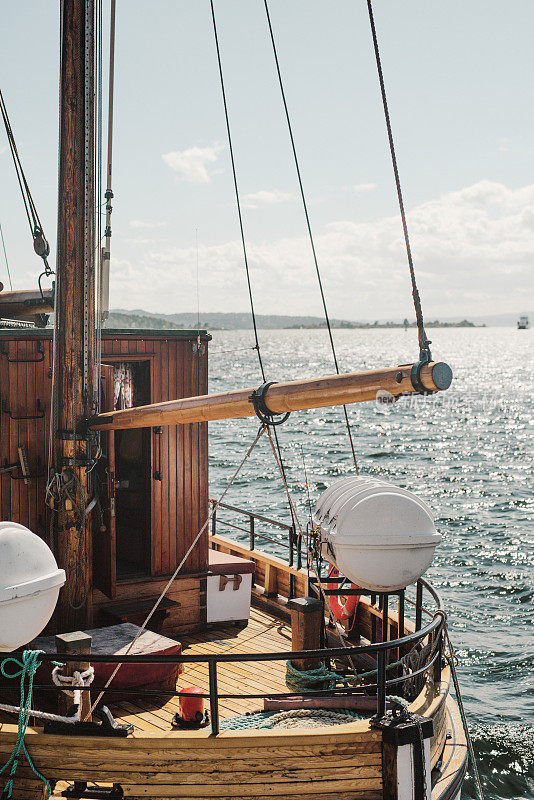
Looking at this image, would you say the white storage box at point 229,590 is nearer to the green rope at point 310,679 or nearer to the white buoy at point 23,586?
the green rope at point 310,679

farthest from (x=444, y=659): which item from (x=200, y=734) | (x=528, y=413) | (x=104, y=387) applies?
(x=528, y=413)

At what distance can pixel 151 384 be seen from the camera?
9664 mm

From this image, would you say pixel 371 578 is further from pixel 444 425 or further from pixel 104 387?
pixel 444 425

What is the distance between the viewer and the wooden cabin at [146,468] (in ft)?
28.5

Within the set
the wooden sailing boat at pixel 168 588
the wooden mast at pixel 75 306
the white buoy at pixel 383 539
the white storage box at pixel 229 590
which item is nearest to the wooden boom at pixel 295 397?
the wooden sailing boat at pixel 168 588

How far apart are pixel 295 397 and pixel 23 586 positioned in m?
2.63

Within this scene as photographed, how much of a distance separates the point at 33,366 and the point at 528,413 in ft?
213

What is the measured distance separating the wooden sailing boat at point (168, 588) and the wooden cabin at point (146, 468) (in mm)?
21

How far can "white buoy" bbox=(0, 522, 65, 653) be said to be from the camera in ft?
18.7

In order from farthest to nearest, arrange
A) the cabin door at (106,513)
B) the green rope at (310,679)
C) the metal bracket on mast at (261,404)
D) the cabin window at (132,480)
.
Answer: the cabin window at (132,480) → the cabin door at (106,513) → the green rope at (310,679) → the metal bracket on mast at (261,404)

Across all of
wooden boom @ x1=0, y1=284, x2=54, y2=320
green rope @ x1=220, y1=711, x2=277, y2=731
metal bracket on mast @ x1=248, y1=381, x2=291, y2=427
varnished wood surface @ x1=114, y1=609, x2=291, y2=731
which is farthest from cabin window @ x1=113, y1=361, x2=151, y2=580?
green rope @ x1=220, y1=711, x2=277, y2=731

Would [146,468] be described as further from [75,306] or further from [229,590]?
[75,306]

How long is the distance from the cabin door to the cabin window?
84cm

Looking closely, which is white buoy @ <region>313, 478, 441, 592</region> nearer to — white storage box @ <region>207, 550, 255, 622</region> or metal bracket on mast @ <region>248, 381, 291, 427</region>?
metal bracket on mast @ <region>248, 381, 291, 427</region>
